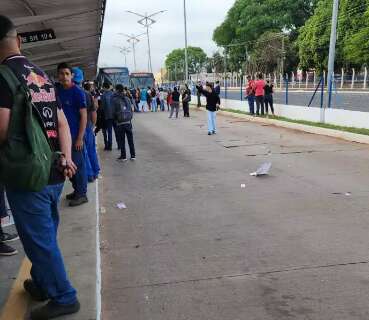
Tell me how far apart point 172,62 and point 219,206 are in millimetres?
155344

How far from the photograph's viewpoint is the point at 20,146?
8.88ft

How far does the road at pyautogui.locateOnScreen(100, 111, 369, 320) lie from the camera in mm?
3633

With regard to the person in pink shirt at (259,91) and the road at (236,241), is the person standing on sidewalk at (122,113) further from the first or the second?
the person in pink shirt at (259,91)

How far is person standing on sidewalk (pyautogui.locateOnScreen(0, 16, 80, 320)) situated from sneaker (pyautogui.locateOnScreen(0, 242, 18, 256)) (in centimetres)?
135

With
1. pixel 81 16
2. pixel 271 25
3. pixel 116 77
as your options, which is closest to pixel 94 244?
pixel 81 16

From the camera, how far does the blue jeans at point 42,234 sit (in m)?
2.85

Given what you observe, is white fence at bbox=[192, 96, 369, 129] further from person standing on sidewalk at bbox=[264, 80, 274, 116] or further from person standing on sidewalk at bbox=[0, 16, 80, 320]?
person standing on sidewalk at bbox=[0, 16, 80, 320]

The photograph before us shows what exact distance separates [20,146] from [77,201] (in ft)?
11.0

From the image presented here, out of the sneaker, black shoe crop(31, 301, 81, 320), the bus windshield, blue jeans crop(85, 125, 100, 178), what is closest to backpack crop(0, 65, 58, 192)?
black shoe crop(31, 301, 81, 320)

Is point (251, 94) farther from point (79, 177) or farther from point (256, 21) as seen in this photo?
point (256, 21)

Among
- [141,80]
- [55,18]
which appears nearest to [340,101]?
[141,80]

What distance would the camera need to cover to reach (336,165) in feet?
30.3

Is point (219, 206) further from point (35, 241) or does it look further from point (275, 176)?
point (35, 241)

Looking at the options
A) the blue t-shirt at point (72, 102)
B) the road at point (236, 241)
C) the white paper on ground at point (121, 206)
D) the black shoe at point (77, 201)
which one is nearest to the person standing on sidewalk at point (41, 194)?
the road at point (236, 241)
